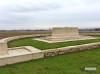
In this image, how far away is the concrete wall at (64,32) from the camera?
50.1 feet

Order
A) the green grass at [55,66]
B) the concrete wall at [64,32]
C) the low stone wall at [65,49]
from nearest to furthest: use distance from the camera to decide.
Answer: the green grass at [55,66] < the low stone wall at [65,49] < the concrete wall at [64,32]

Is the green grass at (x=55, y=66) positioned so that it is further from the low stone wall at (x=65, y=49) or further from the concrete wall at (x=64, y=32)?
the concrete wall at (x=64, y=32)

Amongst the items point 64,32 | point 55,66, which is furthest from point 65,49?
point 64,32

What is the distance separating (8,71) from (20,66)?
2.18 ft

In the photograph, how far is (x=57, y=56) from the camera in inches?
333

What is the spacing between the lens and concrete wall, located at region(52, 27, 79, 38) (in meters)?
15.3

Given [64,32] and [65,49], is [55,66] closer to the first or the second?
[65,49]

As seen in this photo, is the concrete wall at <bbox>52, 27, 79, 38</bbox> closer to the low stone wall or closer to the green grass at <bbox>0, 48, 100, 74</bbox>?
the low stone wall

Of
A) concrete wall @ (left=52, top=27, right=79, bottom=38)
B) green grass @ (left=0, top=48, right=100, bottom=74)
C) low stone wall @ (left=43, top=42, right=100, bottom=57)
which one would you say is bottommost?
green grass @ (left=0, top=48, right=100, bottom=74)

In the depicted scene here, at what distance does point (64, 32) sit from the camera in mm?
15500

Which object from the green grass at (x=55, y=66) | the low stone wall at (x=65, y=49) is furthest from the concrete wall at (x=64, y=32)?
the green grass at (x=55, y=66)

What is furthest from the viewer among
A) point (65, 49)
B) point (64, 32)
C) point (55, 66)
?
point (64, 32)

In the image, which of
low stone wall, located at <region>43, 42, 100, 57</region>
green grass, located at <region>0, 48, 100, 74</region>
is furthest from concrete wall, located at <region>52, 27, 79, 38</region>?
green grass, located at <region>0, 48, 100, 74</region>

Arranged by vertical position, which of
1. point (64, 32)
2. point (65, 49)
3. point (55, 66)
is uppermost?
point (64, 32)
